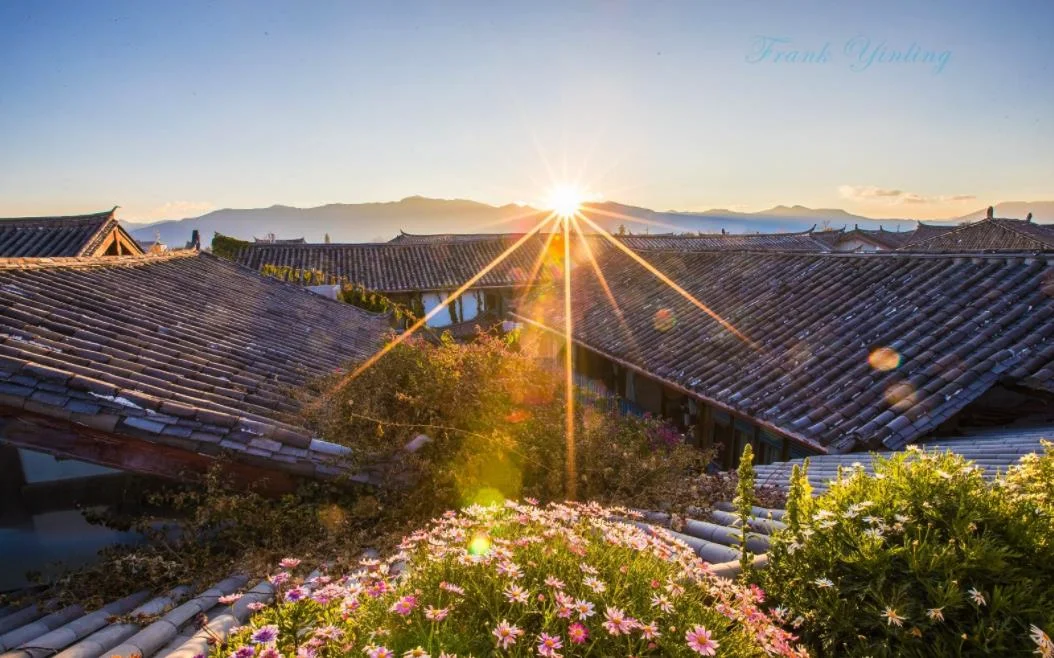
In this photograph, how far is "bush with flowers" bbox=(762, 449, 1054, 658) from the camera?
6.73ft

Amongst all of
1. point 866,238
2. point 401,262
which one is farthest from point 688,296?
point 866,238

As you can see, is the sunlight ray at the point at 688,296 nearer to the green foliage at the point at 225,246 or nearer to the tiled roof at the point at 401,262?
the tiled roof at the point at 401,262

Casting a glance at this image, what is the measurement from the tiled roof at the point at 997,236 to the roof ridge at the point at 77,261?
31.6 metres

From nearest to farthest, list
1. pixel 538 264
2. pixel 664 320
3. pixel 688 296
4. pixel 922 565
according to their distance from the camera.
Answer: pixel 922 565, pixel 664 320, pixel 688 296, pixel 538 264

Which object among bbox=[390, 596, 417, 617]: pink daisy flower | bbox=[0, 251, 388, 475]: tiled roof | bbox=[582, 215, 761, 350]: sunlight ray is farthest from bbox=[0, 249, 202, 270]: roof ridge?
bbox=[582, 215, 761, 350]: sunlight ray

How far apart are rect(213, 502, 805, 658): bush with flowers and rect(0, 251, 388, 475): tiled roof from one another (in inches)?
98.0

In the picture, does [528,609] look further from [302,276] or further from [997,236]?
[997,236]

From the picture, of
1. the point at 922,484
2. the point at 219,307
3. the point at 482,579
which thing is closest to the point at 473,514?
the point at 482,579

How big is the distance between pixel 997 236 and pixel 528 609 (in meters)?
38.4

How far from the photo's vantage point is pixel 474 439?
5.57 m

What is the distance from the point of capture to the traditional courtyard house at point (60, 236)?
1439 centimetres

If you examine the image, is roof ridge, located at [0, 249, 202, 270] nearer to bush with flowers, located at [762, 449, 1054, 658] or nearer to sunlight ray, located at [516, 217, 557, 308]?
bush with flowers, located at [762, 449, 1054, 658]

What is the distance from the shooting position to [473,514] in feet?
9.95

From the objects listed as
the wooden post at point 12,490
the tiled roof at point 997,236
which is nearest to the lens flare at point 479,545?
the wooden post at point 12,490
